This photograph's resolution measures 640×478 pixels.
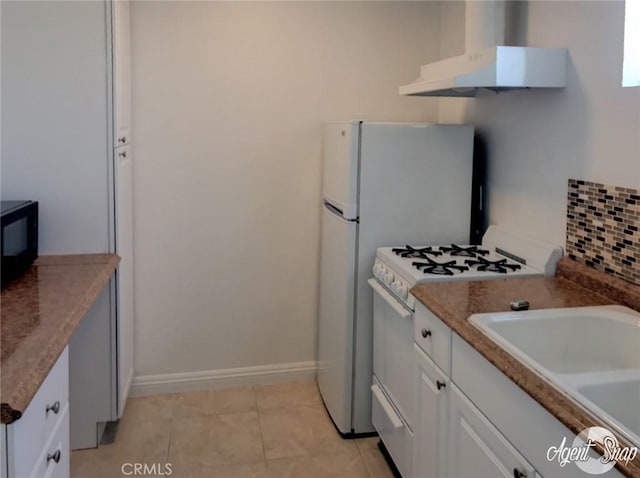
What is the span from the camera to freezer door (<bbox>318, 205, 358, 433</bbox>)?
2.69 meters

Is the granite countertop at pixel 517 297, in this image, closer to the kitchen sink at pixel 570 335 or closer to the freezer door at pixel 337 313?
the kitchen sink at pixel 570 335

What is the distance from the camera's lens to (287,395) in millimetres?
3213

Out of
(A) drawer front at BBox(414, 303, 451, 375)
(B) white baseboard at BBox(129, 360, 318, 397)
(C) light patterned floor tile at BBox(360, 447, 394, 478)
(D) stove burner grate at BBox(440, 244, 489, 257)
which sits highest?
(D) stove burner grate at BBox(440, 244, 489, 257)

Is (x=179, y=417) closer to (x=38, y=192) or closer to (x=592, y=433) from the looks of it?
(x=38, y=192)

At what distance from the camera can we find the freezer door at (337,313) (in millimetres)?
2691

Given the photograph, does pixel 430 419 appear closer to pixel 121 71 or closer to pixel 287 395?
pixel 287 395

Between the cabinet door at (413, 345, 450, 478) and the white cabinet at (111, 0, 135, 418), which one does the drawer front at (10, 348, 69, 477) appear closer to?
the white cabinet at (111, 0, 135, 418)

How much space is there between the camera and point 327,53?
3.16 metres

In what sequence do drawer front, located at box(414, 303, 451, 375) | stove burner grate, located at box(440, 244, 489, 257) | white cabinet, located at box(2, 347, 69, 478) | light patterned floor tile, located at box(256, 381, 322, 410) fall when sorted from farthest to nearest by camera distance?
1. light patterned floor tile, located at box(256, 381, 322, 410)
2. stove burner grate, located at box(440, 244, 489, 257)
3. drawer front, located at box(414, 303, 451, 375)
4. white cabinet, located at box(2, 347, 69, 478)

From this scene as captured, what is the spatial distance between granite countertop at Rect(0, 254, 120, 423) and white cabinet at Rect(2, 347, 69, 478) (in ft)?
0.20

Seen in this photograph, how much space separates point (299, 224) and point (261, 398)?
954mm

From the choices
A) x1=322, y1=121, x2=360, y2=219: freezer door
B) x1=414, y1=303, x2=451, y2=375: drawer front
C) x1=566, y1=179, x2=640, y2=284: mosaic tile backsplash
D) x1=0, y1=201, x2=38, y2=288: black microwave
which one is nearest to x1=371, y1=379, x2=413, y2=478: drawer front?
x1=414, y1=303, x2=451, y2=375: drawer front

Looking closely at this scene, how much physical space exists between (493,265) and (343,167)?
2.57 ft

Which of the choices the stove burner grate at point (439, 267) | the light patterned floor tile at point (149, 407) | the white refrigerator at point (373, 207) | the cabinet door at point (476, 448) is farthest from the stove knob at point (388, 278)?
the light patterned floor tile at point (149, 407)
